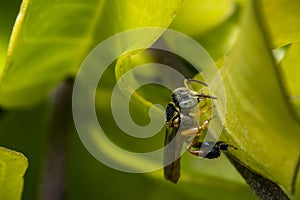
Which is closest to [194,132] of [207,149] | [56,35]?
[207,149]

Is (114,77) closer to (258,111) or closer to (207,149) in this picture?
(207,149)

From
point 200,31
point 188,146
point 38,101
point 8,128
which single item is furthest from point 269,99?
point 8,128

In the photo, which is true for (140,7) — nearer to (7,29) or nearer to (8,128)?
(7,29)

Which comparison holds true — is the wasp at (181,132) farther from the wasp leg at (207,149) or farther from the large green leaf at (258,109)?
the large green leaf at (258,109)

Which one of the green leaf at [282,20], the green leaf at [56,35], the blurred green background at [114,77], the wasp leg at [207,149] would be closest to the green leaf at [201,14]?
the blurred green background at [114,77]

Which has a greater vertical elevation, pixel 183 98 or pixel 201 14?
pixel 201 14

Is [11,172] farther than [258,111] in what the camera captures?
Yes

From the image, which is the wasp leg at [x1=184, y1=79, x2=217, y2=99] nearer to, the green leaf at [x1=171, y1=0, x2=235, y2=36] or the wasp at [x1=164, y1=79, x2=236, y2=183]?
the wasp at [x1=164, y1=79, x2=236, y2=183]
